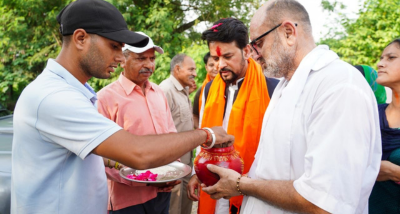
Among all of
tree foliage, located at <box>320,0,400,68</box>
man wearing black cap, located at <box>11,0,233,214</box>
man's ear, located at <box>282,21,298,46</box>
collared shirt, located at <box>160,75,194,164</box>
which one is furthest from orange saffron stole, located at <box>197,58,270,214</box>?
tree foliage, located at <box>320,0,400,68</box>

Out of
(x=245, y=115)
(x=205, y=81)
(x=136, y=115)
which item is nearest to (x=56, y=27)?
(x=205, y=81)

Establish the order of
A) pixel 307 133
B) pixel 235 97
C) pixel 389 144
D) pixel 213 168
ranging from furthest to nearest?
pixel 235 97, pixel 389 144, pixel 213 168, pixel 307 133

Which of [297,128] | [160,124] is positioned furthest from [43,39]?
[297,128]

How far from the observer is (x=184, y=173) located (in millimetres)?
2596

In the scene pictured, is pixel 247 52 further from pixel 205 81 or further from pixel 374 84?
pixel 205 81

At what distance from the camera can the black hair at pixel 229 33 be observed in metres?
2.71

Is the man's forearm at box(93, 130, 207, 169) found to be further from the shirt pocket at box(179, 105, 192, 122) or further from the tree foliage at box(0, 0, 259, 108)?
the tree foliage at box(0, 0, 259, 108)

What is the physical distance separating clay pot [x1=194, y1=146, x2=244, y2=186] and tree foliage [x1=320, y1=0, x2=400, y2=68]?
28.6ft

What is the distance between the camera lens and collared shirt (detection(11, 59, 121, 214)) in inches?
56.8

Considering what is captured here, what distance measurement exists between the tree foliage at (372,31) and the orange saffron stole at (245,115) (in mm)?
7837

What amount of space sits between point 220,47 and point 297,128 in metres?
1.51

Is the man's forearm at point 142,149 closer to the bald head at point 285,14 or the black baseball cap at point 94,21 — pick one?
the black baseball cap at point 94,21

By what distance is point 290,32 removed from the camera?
5.39ft

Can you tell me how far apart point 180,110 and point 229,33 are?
2045 millimetres
